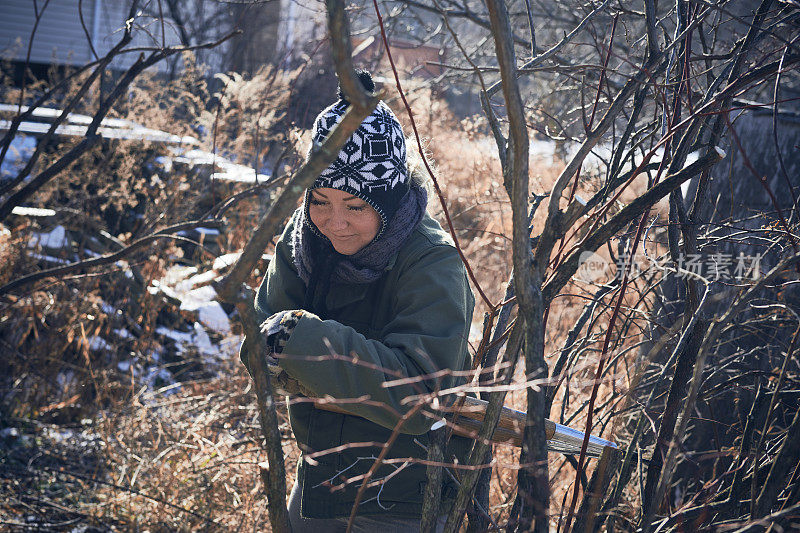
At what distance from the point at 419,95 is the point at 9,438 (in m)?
3.98

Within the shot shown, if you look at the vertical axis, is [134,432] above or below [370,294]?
below

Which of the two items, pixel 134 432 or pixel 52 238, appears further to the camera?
pixel 52 238

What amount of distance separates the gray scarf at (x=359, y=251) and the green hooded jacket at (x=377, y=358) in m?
0.04

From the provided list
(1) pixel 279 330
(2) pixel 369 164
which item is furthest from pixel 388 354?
(2) pixel 369 164

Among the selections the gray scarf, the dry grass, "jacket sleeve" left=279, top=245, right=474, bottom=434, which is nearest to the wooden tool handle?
"jacket sleeve" left=279, top=245, right=474, bottom=434

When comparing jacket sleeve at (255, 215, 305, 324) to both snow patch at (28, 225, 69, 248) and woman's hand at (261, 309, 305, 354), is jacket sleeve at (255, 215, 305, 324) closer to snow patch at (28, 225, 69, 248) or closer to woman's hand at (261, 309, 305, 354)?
woman's hand at (261, 309, 305, 354)

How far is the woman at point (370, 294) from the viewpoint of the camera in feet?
5.46

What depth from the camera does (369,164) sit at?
1881 millimetres

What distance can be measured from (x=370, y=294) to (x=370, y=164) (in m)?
0.36

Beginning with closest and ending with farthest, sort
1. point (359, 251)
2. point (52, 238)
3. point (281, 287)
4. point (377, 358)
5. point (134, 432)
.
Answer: point (377, 358) → point (359, 251) → point (281, 287) → point (134, 432) → point (52, 238)

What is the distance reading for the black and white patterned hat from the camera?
187cm

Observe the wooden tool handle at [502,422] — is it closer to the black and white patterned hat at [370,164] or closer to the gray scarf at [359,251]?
the gray scarf at [359,251]

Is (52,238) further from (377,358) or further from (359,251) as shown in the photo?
(377,358)

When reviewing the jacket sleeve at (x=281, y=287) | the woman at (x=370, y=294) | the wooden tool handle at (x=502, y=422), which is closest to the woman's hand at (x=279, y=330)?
the woman at (x=370, y=294)
